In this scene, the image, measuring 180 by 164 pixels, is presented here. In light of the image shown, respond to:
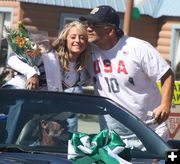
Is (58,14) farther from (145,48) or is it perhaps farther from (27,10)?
(145,48)

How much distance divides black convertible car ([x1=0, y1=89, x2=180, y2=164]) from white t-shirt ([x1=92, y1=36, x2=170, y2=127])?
0.51 metres

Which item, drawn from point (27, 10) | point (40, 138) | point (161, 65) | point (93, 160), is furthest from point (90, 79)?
point (27, 10)

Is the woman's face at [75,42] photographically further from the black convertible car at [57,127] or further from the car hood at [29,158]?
the car hood at [29,158]

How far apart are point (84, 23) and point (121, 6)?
1135 cm

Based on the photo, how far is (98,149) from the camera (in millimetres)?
4375

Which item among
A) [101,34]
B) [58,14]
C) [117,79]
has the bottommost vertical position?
[117,79]

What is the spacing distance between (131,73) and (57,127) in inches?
45.5

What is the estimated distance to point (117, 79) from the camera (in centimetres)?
588

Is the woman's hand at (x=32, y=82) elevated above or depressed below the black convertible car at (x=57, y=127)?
above

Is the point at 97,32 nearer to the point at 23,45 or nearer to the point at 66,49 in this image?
the point at 66,49

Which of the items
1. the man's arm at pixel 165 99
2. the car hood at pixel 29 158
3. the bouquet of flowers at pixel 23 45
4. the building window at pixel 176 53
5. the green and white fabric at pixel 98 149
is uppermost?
the building window at pixel 176 53

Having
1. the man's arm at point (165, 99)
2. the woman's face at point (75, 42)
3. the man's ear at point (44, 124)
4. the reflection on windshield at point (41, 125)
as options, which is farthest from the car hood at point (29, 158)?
the woman's face at point (75, 42)

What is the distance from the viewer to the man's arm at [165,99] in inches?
227

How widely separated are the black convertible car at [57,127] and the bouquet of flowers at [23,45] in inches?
29.6
